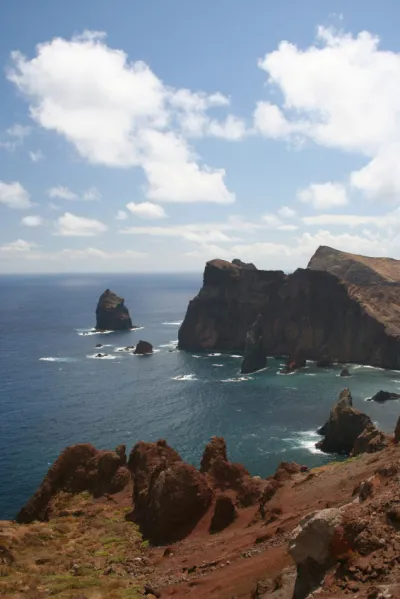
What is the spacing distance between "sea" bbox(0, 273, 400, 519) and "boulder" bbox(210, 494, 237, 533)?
27.8m

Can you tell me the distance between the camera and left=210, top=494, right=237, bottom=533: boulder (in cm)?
3575

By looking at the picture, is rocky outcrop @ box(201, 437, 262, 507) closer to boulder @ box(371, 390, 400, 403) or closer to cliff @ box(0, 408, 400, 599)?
cliff @ box(0, 408, 400, 599)

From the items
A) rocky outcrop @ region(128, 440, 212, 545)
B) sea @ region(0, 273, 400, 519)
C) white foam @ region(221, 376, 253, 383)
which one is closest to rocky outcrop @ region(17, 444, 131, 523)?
rocky outcrop @ region(128, 440, 212, 545)

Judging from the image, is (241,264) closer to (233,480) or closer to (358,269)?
(358,269)

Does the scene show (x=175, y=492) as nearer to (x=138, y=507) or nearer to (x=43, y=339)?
(x=138, y=507)

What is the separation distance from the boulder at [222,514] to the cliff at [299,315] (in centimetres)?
9989

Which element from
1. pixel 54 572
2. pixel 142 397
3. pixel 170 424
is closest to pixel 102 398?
pixel 142 397

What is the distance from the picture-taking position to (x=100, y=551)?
33.9m

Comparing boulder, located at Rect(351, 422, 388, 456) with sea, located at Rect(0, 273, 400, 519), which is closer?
boulder, located at Rect(351, 422, 388, 456)

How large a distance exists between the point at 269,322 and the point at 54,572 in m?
122

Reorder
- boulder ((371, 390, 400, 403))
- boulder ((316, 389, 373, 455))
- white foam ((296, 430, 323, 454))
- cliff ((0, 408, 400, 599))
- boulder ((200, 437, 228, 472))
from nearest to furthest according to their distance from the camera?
cliff ((0, 408, 400, 599)) → boulder ((200, 437, 228, 472)) → boulder ((316, 389, 373, 455)) → white foam ((296, 430, 323, 454)) → boulder ((371, 390, 400, 403))

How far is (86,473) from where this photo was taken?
46656 millimetres

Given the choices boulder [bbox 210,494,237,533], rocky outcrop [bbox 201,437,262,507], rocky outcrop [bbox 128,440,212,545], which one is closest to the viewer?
boulder [bbox 210,494,237,533]

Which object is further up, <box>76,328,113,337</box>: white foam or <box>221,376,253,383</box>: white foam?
<box>76,328,113,337</box>: white foam
